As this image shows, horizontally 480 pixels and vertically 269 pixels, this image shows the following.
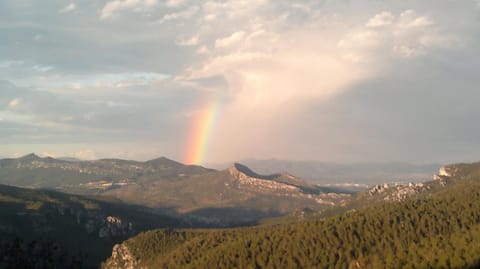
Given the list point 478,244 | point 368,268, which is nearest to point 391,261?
point 368,268

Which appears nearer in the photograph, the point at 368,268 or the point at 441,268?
the point at 441,268

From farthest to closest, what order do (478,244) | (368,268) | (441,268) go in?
(368,268)
(478,244)
(441,268)

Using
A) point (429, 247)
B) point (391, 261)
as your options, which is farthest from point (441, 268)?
point (429, 247)

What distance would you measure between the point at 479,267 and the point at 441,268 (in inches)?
590

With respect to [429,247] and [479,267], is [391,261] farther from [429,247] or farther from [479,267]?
[479,267]

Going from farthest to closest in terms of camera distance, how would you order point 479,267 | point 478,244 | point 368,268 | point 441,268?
point 368,268 → point 478,244 → point 441,268 → point 479,267

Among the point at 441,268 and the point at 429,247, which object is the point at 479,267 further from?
the point at 429,247

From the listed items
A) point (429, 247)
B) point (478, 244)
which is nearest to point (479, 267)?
point (478, 244)

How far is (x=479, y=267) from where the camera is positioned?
149 meters

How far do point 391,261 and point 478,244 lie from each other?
3414 cm

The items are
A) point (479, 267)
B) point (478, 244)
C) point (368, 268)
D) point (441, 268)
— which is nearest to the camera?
point (479, 267)

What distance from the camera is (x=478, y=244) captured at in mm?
181375

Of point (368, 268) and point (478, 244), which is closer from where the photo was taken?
point (478, 244)

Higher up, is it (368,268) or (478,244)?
(478,244)
